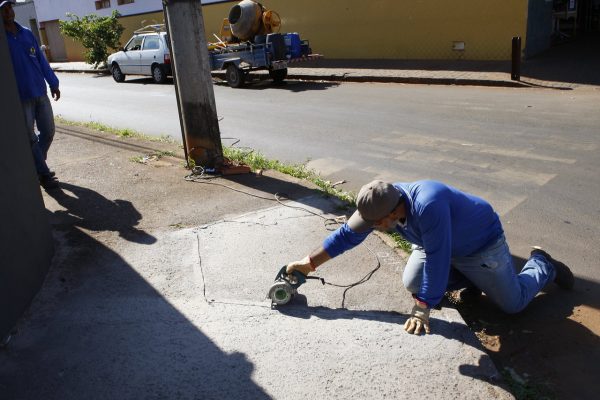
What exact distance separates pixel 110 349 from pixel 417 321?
1.83 m

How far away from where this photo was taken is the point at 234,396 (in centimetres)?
293

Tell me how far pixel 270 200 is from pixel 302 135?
11.1 ft

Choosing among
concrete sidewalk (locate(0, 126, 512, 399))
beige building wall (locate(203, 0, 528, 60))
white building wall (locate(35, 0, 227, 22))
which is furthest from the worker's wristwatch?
white building wall (locate(35, 0, 227, 22))

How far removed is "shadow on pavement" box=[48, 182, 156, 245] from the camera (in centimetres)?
505

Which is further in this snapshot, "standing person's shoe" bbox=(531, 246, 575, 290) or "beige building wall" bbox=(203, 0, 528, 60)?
"beige building wall" bbox=(203, 0, 528, 60)

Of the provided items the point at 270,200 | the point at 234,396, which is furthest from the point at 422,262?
the point at 270,200

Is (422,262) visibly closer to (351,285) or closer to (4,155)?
(351,285)

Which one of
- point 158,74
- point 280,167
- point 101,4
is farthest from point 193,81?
point 101,4

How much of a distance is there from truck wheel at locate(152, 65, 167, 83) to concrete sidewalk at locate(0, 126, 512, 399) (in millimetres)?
12938

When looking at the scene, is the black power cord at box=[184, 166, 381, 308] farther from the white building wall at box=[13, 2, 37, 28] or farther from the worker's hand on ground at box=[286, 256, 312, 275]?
the white building wall at box=[13, 2, 37, 28]

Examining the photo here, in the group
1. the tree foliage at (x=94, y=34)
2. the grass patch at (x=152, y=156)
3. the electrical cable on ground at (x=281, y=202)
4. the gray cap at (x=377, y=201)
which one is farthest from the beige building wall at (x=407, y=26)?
the gray cap at (x=377, y=201)

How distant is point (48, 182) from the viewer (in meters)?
6.21

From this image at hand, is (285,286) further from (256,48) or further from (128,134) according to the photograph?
(256,48)

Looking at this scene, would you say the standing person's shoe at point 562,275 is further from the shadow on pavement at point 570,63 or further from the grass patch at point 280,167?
the shadow on pavement at point 570,63
